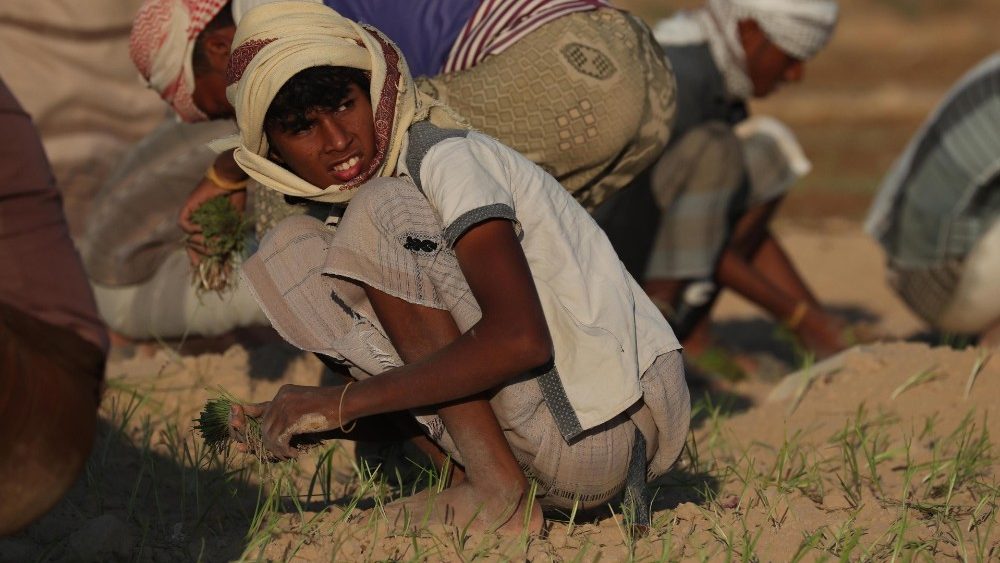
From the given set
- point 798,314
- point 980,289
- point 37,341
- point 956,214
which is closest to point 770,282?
point 798,314

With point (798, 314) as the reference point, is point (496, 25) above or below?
above

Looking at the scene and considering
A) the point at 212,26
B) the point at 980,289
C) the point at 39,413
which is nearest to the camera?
the point at 39,413

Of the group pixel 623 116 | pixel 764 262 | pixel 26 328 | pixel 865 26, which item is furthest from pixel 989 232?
pixel 865 26

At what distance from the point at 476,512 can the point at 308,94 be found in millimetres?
897

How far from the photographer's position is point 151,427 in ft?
11.5

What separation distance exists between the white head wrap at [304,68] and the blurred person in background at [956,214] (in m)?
2.86

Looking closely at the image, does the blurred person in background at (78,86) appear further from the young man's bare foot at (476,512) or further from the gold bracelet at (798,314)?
the young man's bare foot at (476,512)

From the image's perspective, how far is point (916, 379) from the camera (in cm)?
390

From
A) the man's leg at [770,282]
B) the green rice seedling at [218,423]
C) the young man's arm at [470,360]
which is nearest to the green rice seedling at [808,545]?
the young man's arm at [470,360]

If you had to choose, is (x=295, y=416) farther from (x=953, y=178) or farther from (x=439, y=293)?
(x=953, y=178)

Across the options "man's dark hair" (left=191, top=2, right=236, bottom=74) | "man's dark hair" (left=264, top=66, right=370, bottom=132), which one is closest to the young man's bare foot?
"man's dark hair" (left=264, top=66, right=370, bottom=132)

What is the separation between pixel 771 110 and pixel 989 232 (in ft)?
27.2

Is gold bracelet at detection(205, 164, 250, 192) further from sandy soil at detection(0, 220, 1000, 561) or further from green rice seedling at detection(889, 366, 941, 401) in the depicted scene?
green rice seedling at detection(889, 366, 941, 401)

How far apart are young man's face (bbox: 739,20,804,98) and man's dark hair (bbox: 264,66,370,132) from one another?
306cm
